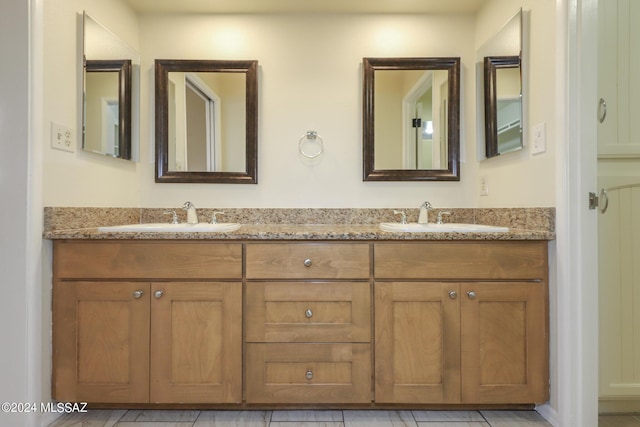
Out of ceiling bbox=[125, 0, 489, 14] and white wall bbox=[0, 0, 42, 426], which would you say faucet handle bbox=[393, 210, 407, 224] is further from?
white wall bbox=[0, 0, 42, 426]

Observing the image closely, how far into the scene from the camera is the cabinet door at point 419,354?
1.50 m

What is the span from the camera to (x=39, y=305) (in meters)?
1.45

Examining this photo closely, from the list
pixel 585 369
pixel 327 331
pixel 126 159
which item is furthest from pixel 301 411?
pixel 126 159

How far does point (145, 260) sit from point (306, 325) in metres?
0.72

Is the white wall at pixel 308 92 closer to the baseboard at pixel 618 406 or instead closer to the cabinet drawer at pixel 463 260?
the cabinet drawer at pixel 463 260

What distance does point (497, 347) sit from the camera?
4.93 ft

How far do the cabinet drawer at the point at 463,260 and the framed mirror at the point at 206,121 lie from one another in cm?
96

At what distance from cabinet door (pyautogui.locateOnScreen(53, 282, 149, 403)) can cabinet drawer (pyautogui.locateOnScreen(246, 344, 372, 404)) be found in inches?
18.0

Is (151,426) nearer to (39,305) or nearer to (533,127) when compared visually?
(39,305)

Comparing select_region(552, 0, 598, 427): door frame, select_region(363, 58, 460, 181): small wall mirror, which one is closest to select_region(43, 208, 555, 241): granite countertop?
select_region(552, 0, 598, 427): door frame

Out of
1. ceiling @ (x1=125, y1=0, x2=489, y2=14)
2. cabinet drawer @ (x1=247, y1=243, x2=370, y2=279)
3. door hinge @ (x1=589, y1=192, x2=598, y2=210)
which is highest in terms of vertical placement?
ceiling @ (x1=125, y1=0, x2=489, y2=14)

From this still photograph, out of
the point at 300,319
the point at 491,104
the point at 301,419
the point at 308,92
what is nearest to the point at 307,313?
the point at 300,319

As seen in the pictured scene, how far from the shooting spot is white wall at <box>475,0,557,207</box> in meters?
1.49

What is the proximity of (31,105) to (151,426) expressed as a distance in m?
1.37
